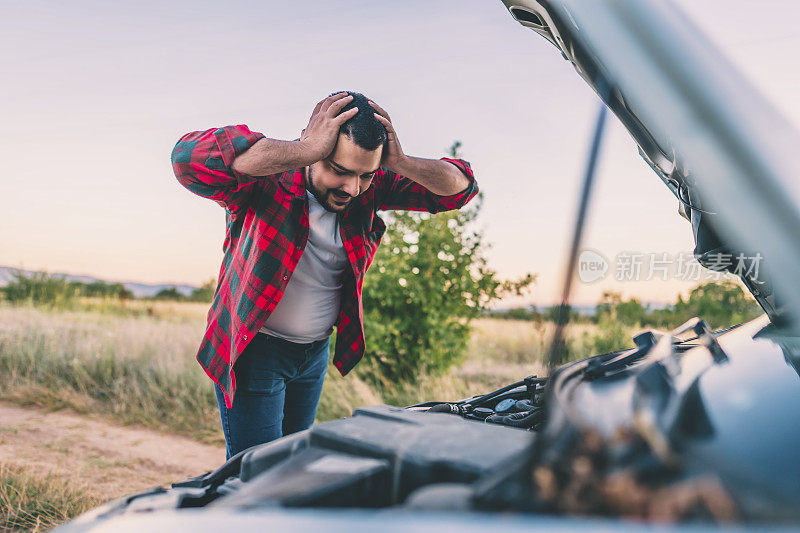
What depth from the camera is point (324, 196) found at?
Result: 8.00 ft

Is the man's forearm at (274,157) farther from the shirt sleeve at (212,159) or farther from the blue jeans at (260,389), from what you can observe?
the blue jeans at (260,389)

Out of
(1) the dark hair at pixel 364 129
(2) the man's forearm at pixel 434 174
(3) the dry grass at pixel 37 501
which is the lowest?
(3) the dry grass at pixel 37 501

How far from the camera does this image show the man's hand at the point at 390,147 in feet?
7.45

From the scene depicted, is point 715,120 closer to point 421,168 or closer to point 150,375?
point 421,168

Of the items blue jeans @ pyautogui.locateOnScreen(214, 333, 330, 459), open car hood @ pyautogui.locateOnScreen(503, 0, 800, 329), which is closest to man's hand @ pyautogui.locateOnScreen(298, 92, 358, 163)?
blue jeans @ pyautogui.locateOnScreen(214, 333, 330, 459)

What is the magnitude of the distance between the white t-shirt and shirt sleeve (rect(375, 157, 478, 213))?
33cm

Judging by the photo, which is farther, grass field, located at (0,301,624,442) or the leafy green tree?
grass field, located at (0,301,624,442)

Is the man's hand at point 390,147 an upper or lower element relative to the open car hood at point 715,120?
upper

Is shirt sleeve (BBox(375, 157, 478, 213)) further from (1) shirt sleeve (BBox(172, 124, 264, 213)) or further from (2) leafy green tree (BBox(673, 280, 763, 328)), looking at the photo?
(2) leafy green tree (BBox(673, 280, 763, 328))

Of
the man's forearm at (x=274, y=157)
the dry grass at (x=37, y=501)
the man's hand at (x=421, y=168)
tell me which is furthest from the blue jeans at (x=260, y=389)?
the dry grass at (x=37, y=501)

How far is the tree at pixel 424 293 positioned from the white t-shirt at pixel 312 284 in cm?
269

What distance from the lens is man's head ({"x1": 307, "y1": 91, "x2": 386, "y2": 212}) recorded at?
2.13 meters

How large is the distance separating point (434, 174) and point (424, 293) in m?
3.00

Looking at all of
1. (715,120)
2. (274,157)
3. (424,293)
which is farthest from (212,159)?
(424,293)
